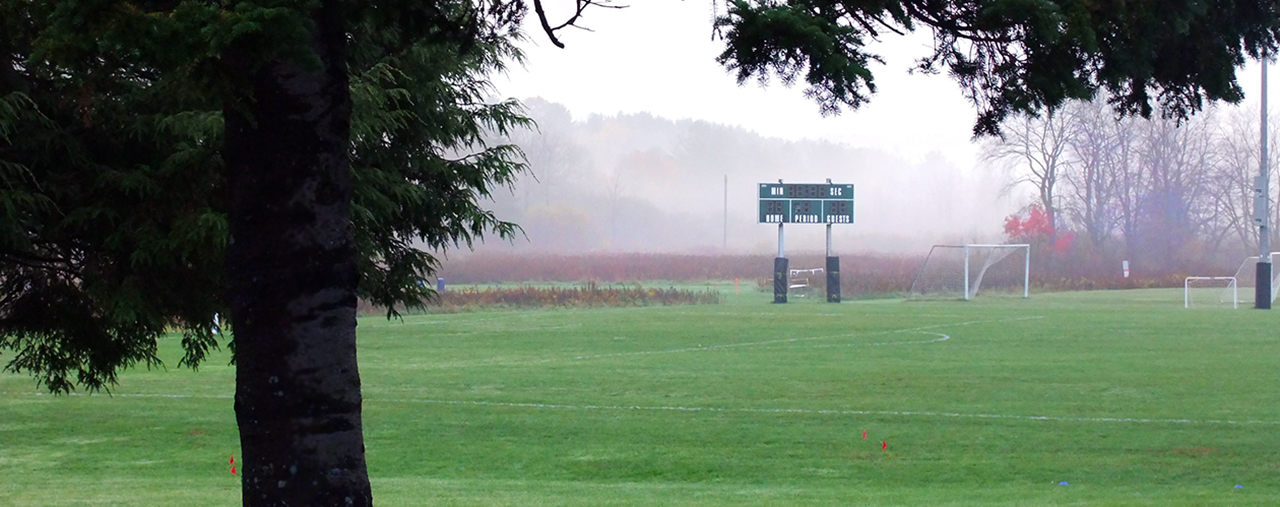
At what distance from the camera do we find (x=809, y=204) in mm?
41969

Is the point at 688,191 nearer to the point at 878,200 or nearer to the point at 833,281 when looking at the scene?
the point at 878,200

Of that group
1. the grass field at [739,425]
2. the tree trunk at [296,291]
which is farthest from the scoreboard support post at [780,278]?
the tree trunk at [296,291]

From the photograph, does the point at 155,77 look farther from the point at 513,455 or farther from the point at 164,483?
the point at 513,455

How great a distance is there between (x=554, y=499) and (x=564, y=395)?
6.94m

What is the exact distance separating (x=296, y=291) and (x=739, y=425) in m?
9.20

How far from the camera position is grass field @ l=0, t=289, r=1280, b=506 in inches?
386

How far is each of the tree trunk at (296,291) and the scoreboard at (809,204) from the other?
1477 inches

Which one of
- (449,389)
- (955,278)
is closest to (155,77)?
(449,389)

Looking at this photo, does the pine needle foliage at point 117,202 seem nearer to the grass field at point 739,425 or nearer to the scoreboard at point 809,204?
the grass field at point 739,425

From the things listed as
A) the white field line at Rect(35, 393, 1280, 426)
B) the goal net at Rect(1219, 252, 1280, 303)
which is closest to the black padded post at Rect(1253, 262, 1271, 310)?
the goal net at Rect(1219, 252, 1280, 303)

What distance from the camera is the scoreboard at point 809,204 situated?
41.9m

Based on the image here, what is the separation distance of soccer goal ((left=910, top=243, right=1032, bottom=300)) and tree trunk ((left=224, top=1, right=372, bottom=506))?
1479 inches

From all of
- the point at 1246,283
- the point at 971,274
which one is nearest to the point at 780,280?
the point at 971,274

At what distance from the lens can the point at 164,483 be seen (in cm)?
1018
